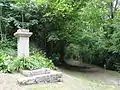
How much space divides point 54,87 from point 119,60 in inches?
371

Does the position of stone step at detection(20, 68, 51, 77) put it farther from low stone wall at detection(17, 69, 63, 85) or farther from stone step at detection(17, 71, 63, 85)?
stone step at detection(17, 71, 63, 85)

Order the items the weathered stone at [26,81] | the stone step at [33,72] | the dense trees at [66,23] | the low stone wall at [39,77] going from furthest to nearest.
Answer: the dense trees at [66,23] → the stone step at [33,72] → the low stone wall at [39,77] → the weathered stone at [26,81]

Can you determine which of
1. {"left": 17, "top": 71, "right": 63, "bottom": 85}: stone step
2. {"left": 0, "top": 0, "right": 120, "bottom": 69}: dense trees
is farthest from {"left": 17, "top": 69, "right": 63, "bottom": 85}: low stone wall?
{"left": 0, "top": 0, "right": 120, "bottom": 69}: dense trees

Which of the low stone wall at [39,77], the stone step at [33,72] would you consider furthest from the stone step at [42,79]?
the stone step at [33,72]

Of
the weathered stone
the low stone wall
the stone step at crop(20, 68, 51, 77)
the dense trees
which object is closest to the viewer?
the weathered stone

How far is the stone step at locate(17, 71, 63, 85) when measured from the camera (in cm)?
689

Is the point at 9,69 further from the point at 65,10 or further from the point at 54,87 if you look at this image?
the point at 65,10

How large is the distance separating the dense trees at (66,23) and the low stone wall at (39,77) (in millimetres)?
5844

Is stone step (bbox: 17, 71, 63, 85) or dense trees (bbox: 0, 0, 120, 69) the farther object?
dense trees (bbox: 0, 0, 120, 69)

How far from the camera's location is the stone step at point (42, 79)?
22.6ft

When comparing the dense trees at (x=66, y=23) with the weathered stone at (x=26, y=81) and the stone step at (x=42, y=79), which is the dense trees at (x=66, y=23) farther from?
the weathered stone at (x=26, y=81)

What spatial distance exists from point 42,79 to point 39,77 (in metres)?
0.15

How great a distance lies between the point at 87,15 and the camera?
1478 centimetres

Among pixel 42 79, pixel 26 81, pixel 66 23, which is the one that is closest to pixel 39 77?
pixel 42 79
